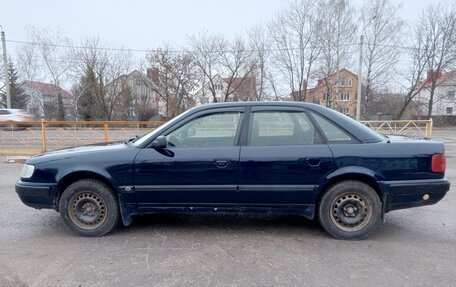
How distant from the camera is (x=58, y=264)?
2713 mm

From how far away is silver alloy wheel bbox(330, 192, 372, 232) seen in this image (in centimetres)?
322

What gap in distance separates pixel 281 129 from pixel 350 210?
4.27 ft

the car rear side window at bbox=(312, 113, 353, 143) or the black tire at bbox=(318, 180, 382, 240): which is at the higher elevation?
the car rear side window at bbox=(312, 113, 353, 143)

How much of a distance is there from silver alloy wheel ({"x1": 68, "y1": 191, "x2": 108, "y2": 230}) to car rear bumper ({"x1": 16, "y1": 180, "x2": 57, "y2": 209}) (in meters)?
0.25

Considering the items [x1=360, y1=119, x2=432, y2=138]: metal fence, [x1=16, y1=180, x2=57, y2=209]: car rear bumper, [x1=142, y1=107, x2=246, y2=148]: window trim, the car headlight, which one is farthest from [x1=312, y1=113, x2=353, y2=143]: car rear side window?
[x1=360, y1=119, x2=432, y2=138]: metal fence

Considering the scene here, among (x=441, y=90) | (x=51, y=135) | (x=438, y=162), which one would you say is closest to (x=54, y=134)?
(x=51, y=135)

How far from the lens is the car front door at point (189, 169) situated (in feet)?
10.4

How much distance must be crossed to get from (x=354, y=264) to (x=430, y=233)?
1.53m

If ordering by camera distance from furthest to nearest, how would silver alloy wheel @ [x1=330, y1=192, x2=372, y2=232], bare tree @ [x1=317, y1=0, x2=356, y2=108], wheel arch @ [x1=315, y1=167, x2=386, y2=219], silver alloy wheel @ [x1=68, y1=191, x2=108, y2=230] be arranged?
bare tree @ [x1=317, y1=0, x2=356, y2=108], silver alloy wheel @ [x1=68, y1=191, x2=108, y2=230], silver alloy wheel @ [x1=330, y1=192, x2=372, y2=232], wheel arch @ [x1=315, y1=167, x2=386, y2=219]

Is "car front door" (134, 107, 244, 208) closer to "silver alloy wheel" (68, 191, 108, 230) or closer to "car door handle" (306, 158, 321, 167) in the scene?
"silver alloy wheel" (68, 191, 108, 230)

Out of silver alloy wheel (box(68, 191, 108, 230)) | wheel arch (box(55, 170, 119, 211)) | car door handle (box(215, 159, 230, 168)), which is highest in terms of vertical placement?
car door handle (box(215, 159, 230, 168))

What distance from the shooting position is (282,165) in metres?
3.14

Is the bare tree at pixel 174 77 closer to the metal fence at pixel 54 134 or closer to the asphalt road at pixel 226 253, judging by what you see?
the metal fence at pixel 54 134

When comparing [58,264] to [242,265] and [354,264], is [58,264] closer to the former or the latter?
[242,265]
